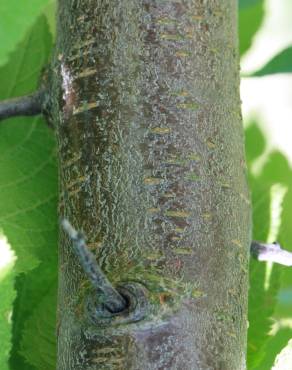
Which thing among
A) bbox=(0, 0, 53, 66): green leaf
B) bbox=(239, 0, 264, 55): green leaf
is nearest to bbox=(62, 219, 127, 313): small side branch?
bbox=(0, 0, 53, 66): green leaf

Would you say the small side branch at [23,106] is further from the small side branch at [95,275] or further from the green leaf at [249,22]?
the green leaf at [249,22]

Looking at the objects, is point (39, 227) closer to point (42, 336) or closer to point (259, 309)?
point (42, 336)

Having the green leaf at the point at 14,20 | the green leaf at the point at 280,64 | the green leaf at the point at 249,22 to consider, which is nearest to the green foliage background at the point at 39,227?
the green leaf at the point at 280,64

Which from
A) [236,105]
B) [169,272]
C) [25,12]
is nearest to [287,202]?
[236,105]

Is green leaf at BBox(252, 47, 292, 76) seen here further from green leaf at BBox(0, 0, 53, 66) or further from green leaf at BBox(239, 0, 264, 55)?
green leaf at BBox(0, 0, 53, 66)

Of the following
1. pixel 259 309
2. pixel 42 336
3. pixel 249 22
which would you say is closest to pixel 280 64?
pixel 249 22

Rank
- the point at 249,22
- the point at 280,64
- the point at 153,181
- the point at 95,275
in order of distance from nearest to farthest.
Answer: the point at 95,275 < the point at 153,181 < the point at 280,64 < the point at 249,22
